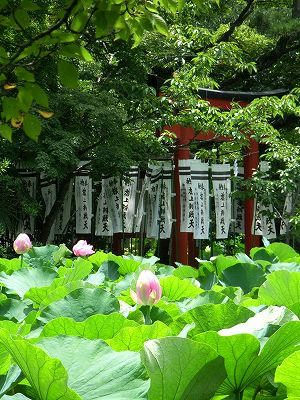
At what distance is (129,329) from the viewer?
0.82 metres

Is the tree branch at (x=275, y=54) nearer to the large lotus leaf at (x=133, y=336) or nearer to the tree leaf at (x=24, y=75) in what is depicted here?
the tree leaf at (x=24, y=75)

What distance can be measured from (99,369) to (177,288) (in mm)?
820

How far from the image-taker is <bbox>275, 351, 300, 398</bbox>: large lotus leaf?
63 cm

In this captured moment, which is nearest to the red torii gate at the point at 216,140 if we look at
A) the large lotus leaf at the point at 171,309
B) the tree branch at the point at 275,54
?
the tree branch at the point at 275,54

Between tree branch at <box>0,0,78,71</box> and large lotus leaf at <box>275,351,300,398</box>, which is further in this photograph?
tree branch at <box>0,0,78,71</box>

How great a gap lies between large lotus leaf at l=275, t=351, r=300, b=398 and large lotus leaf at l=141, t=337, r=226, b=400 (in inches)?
3.1

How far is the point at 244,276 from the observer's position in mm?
1787

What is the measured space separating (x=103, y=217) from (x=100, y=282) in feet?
23.9

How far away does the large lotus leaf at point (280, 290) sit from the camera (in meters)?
1.22

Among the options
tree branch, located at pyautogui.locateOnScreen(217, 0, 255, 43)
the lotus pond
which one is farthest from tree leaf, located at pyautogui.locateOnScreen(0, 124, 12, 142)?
tree branch, located at pyautogui.locateOnScreen(217, 0, 255, 43)

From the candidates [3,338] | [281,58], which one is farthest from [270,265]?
[281,58]

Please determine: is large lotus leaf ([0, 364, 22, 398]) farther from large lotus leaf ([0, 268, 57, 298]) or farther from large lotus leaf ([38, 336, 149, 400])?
large lotus leaf ([0, 268, 57, 298])

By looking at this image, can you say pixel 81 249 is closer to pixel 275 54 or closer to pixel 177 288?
pixel 177 288

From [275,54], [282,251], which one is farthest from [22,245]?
[275,54]
